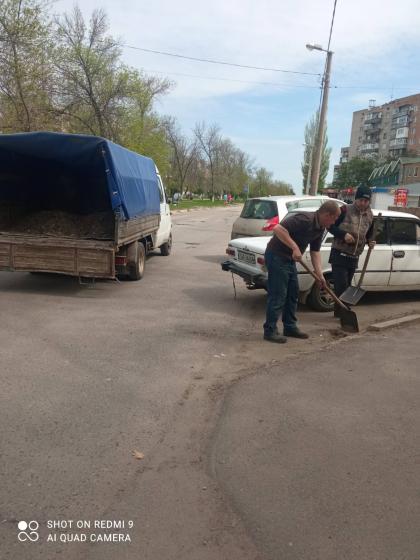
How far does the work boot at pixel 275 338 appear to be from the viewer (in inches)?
237

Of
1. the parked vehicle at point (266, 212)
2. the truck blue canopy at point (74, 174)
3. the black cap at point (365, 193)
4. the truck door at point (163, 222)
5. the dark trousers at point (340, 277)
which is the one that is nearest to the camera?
the black cap at point (365, 193)

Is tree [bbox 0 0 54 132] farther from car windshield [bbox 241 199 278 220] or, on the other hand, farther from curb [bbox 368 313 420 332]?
curb [bbox 368 313 420 332]

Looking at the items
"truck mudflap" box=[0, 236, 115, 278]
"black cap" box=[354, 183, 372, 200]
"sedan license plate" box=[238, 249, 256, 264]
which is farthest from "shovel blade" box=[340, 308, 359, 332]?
"truck mudflap" box=[0, 236, 115, 278]

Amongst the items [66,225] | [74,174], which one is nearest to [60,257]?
[66,225]

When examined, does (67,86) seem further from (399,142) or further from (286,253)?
(399,142)

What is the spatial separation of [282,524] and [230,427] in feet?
3.74

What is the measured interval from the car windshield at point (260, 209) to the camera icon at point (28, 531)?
369 inches

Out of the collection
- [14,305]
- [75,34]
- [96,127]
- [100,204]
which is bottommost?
[14,305]

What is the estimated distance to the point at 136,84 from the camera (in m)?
32.0

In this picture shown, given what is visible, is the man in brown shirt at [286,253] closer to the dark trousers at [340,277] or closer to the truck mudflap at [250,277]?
the dark trousers at [340,277]

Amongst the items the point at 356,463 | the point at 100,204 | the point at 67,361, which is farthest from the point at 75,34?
the point at 356,463

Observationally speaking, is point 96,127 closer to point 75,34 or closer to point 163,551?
point 75,34

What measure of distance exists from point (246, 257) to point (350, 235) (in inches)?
69.8

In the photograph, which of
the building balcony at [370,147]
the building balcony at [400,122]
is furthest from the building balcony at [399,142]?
the building balcony at [370,147]
